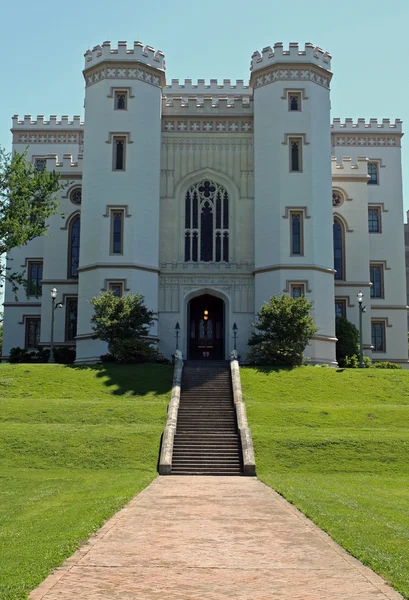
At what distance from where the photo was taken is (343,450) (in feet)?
75.3

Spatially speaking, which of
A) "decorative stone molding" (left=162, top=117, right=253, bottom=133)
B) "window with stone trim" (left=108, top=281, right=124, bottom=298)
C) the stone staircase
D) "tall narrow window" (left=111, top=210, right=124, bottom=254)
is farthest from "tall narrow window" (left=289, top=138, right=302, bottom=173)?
the stone staircase

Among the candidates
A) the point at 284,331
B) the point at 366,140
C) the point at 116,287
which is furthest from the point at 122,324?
the point at 366,140

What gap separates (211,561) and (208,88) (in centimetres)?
4586

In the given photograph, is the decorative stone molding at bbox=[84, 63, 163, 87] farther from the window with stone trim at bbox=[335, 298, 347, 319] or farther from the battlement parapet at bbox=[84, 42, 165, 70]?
the window with stone trim at bbox=[335, 298, 347, 319]

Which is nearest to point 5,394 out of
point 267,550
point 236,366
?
point 236,366

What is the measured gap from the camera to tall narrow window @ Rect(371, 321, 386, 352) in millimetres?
48500

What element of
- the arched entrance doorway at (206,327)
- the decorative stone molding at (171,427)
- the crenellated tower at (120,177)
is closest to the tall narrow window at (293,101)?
the crenellated tower at (120,177)

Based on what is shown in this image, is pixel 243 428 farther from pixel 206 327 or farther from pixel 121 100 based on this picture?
pixel 121 100

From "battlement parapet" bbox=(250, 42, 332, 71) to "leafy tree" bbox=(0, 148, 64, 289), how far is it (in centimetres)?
1310

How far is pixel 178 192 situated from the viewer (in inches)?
1661

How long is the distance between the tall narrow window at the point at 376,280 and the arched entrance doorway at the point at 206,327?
12.5m

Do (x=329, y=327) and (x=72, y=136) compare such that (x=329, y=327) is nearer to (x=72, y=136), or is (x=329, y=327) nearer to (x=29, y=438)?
(x=29, y=438)

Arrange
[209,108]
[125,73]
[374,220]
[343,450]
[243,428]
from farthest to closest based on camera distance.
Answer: [374,220]
[209,108]
[125,73]
[243,428]
[343,450]

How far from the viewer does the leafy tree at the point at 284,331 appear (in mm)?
35500
